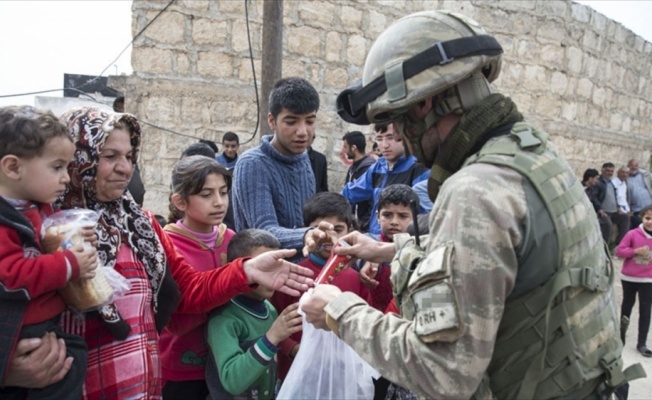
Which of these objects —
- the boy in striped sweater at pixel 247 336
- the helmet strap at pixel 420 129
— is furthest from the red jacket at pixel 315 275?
the helmet strap at pixel 420 129

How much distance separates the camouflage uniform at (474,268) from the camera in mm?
1312

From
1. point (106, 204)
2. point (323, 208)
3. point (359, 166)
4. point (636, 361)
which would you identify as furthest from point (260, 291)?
point (636, 361)

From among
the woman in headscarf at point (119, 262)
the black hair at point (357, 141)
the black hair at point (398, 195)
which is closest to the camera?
the woman in headscarf at point (119, 262)

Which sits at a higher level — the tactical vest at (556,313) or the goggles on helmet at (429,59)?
the goggles on helmet at (429,59)

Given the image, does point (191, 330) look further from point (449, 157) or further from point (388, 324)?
point (449, 157)

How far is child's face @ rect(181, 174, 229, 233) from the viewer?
2605 millimetres

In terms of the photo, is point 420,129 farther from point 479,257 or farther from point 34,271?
point 34,271

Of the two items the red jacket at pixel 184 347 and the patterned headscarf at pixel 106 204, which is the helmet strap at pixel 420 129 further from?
the red jacket at pixel 184 347

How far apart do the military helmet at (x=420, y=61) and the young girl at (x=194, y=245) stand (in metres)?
1.16

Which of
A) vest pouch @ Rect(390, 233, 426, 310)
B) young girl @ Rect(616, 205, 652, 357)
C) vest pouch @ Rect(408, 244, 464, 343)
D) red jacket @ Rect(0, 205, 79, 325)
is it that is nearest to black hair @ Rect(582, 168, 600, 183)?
young girl @ Rect(616, 205, 652, 357)

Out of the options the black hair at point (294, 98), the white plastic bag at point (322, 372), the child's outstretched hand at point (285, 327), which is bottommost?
the white plastic bag at point (322, 372)

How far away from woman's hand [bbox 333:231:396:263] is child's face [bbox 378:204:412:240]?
0.94 m

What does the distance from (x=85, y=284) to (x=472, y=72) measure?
1361mm

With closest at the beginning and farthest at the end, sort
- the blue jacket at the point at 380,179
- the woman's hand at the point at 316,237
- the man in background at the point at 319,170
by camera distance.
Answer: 1. the woman's hand at the point at 316,237
2. the blue jacket at the point at 380,179
3. the man in background at the point at 319,170
